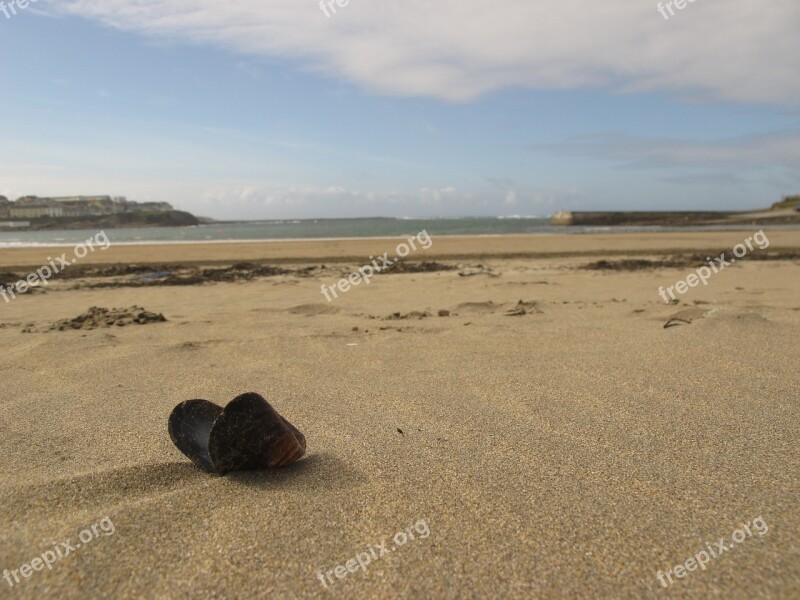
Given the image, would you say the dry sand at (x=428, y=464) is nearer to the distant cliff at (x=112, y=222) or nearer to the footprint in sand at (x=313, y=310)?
the footprint in sand at (x=313, y=310)

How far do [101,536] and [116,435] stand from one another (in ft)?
3.04

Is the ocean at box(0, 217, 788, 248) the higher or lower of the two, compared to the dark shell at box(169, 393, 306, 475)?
higher

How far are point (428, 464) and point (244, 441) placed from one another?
0.69 meters

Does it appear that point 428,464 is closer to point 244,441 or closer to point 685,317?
point 244,441

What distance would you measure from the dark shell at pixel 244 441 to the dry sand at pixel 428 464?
0.19 feet

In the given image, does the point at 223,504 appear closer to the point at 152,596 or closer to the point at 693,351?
the point at 152,596

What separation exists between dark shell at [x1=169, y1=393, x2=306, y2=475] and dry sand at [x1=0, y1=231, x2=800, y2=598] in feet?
0.19

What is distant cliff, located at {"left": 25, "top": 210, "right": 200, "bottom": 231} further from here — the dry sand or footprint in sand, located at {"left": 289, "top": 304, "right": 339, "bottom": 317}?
the dry sand

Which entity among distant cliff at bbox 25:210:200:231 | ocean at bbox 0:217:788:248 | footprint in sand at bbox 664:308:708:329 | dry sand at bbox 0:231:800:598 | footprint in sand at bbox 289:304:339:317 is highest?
distant cliff at bbox 25:210:200:231

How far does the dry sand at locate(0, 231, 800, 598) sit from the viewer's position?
5.02 feet

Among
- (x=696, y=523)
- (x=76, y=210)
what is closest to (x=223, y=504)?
(x=696, y=523)

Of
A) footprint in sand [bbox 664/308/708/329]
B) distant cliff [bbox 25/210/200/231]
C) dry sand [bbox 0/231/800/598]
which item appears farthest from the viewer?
distant cliff [bbox 25/210/200/231]

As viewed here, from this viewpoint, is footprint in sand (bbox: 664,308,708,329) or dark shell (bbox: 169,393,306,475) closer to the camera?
dark shell (bbox: 169,393,306,475)

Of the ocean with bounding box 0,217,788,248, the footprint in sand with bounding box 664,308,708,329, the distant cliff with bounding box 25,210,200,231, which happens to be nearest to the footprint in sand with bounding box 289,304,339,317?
the footprint in sand with bounding box 664,308,708,329
